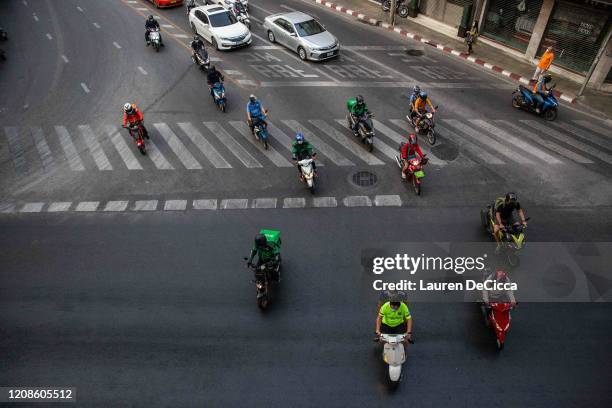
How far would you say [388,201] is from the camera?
1327cm

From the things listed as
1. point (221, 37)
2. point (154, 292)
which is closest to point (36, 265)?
point (154, 292)

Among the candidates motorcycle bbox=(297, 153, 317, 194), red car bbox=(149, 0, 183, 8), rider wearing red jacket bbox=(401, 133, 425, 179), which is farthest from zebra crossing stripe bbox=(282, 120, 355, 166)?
red car bbox=(149, 0, 183, 8)

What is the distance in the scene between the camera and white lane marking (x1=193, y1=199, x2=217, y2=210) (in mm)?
13297

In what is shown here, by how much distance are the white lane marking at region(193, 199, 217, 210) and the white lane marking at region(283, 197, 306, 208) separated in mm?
2294

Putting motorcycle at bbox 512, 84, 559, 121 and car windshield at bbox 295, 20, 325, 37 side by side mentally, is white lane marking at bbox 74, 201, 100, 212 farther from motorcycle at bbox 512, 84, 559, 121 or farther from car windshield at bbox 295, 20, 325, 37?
motorcycle at bbox 512, 84, 559, 121

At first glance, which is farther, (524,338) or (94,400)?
(524,338)

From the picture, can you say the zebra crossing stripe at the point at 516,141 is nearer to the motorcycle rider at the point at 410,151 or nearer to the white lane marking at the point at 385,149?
the white lane marking at the point at 385,149

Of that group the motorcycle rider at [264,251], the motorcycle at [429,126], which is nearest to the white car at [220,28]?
the motorcycle at [429,126]

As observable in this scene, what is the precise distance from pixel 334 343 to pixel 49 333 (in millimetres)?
6821

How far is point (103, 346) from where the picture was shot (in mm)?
9547

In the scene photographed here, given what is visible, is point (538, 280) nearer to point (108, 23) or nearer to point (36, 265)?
point (36, 265)

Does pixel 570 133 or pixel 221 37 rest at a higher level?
pixel 221 37

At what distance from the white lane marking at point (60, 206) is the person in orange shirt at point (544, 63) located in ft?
66.4

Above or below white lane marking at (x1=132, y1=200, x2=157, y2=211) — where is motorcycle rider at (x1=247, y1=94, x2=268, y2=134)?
above
